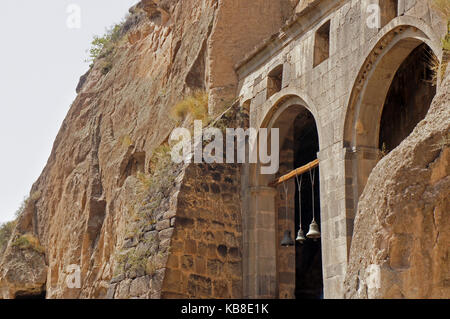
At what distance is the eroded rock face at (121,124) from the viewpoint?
604 inches

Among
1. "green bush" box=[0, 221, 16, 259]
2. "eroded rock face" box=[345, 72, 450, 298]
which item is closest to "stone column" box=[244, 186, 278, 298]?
"eroded rock face" box=[345, 72, 450, 298]

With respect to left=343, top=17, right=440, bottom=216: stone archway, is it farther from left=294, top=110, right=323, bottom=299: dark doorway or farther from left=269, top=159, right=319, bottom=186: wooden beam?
left=294, top=110, right=323, bottom=299: dark doorway

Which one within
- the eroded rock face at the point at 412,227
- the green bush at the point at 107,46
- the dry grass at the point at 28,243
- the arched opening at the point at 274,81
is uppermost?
the green bush at the point at 107,46

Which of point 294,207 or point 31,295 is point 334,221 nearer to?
point 294,207

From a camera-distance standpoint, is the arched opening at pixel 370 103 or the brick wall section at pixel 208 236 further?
the brick wall section at pixel 208 236

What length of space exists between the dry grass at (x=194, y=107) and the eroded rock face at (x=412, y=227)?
764 cm

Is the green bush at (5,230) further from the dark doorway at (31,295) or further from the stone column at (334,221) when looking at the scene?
the stone column at (334,221)

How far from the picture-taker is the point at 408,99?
42.0 ft

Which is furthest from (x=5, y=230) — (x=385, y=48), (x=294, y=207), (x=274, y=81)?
(x=385, y=48)

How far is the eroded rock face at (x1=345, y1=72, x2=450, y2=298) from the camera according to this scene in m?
7.14

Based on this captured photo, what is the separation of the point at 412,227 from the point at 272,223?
6549 mm

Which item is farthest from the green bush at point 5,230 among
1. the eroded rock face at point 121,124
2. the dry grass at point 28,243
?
the dry grass at point 28,243

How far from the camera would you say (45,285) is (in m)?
19.7

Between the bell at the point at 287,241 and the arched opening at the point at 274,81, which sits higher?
the arched opening at the point at 274,81
